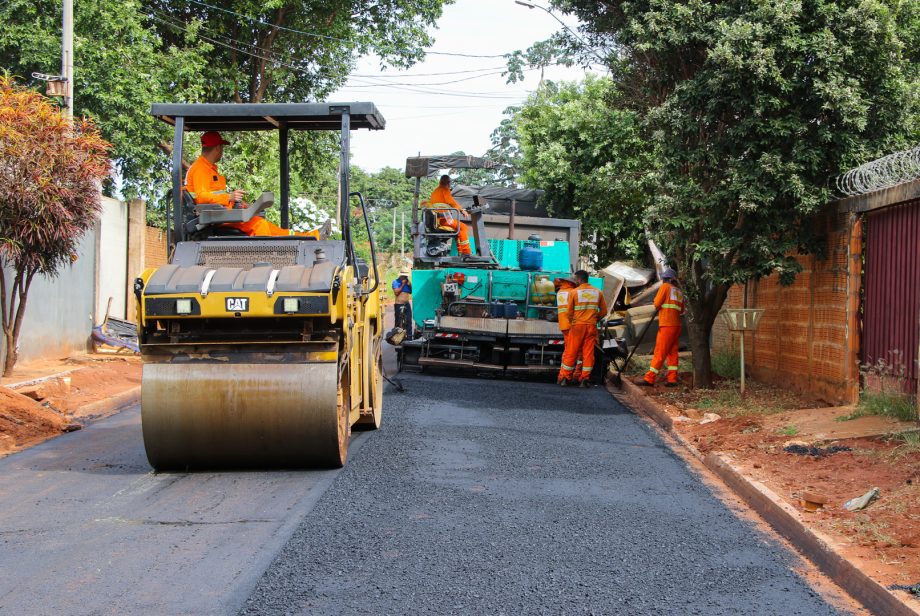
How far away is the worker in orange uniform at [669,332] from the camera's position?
1313cm

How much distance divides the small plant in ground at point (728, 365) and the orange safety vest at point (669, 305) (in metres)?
1.21

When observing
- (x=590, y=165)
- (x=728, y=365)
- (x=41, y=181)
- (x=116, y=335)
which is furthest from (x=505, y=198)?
(x=41, y=181)

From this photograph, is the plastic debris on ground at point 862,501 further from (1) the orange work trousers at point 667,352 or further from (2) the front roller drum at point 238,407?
(1) the orange work trousers at point 667,352

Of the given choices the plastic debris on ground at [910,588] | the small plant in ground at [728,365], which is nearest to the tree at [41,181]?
the small plant in ground at [728,365]

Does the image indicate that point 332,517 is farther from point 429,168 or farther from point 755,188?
point 429,168

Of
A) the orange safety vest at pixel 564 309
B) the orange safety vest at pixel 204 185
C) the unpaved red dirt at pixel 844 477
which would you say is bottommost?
the unpaved red dirt at pixel 844 477

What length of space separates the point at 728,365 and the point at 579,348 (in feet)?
7.22

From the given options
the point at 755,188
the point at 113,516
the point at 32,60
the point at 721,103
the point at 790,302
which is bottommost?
the point at 113,516

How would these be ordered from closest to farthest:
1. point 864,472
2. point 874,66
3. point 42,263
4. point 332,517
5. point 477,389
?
1. point 332,517
2. point 864,472
3. point 874,66
4. point 42,263
5. point 477,389

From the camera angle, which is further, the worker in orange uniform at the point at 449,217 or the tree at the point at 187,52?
the tree at the point at 187,52

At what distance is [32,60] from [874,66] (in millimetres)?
13086

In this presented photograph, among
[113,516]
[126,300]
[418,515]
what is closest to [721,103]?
[418,515]

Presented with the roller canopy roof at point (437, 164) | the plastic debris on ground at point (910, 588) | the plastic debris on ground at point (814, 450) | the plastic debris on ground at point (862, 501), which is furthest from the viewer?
the roller canopy roof at point (437, 164)

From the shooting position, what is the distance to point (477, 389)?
496 inches
